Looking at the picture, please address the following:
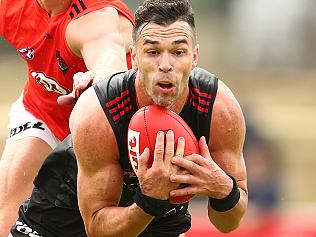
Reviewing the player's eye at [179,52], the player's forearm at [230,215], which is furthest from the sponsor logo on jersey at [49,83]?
the player's eye at [179,52]

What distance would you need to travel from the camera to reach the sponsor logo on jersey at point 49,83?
22.4 feet

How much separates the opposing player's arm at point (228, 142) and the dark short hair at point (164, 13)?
432 millimetres

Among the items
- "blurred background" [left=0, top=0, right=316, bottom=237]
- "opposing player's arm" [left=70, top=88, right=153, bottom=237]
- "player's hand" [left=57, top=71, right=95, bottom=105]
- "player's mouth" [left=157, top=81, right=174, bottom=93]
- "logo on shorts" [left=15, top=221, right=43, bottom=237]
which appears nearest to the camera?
"player's mouth" [left=157, top=81, right=174, bottom=93]

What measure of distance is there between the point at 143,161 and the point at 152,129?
19 cm

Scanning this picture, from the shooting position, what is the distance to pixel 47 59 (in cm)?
683

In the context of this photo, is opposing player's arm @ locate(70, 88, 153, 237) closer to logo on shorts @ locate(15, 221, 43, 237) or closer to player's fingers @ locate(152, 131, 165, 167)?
player's fingers @ locate(152, 131, 165, 167)

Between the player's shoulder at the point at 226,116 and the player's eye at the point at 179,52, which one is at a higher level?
the player's eye at the point at 179,52

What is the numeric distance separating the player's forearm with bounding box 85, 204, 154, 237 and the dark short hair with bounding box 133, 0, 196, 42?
2.81ft

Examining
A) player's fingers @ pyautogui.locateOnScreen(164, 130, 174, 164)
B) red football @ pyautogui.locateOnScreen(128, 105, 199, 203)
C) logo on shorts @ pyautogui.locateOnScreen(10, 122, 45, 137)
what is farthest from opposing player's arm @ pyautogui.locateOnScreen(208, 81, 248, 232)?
logo on shorts @ pyautogui.locateOnScreen(10, 122, 45, 137)

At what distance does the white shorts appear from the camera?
7066mm

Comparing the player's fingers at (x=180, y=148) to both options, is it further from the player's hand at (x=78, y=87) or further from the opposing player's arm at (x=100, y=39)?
the opposing player's arm at (x=100, y=39)

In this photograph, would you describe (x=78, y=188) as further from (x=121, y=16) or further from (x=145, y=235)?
(x=121, y=16)

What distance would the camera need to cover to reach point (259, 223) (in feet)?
36.3

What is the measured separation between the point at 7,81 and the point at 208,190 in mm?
12015
